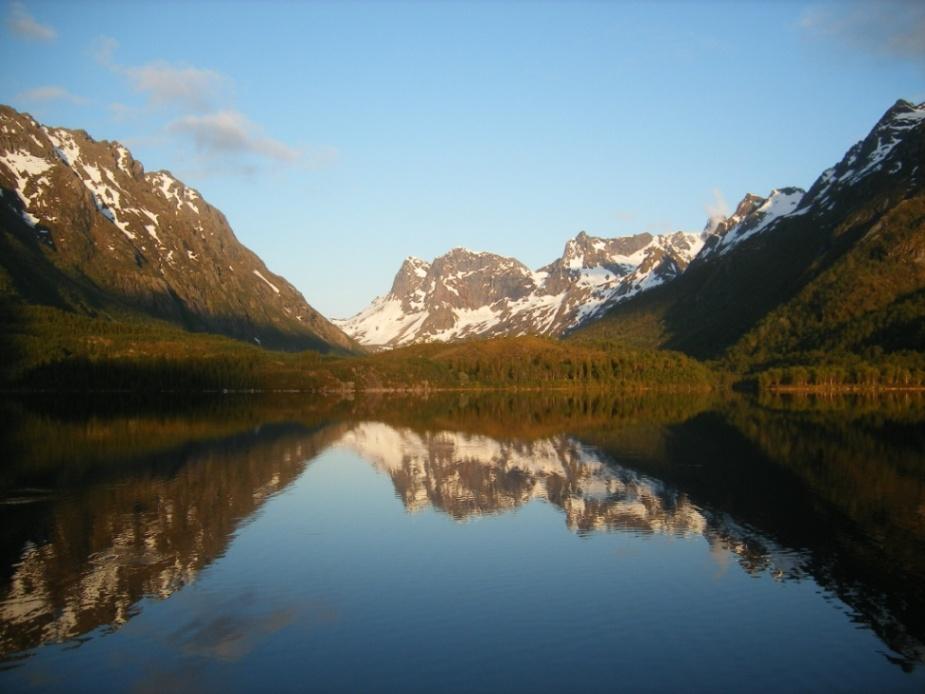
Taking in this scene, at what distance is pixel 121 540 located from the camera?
4009 centimetres

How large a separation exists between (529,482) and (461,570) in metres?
26.4

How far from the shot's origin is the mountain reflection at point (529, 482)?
4853 centimetres

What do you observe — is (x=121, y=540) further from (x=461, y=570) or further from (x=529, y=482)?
(x=529, y=482)

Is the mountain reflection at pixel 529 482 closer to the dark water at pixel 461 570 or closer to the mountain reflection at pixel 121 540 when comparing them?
the dark water at pixel 461 570

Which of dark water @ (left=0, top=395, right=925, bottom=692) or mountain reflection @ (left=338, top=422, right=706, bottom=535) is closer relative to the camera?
dark water @ (left=0, top=395, right=925, bottom=692)

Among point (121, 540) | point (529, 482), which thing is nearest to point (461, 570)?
point (121, 540)

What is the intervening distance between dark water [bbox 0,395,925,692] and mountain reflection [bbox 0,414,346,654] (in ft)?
0.54

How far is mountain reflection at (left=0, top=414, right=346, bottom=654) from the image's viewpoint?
29550mm

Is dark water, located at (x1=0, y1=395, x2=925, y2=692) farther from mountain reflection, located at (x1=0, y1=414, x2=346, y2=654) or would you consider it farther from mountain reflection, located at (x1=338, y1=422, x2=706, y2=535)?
mountain reflection, located at (x1=338, y1=422, x2=706, y2=535)

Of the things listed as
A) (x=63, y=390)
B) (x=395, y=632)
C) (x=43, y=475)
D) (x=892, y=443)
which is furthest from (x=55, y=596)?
(x=63, y=390)

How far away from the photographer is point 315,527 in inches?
1790

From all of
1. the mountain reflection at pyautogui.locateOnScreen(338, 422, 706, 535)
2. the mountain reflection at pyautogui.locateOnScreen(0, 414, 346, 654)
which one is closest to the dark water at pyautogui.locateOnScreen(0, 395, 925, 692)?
the mountain reflection at pyautogui.locateOnScreen(0, 414, 346, 654)

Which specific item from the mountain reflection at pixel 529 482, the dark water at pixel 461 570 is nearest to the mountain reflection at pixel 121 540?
the dark water at pixel 461 570

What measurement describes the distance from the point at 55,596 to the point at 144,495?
2152cm
